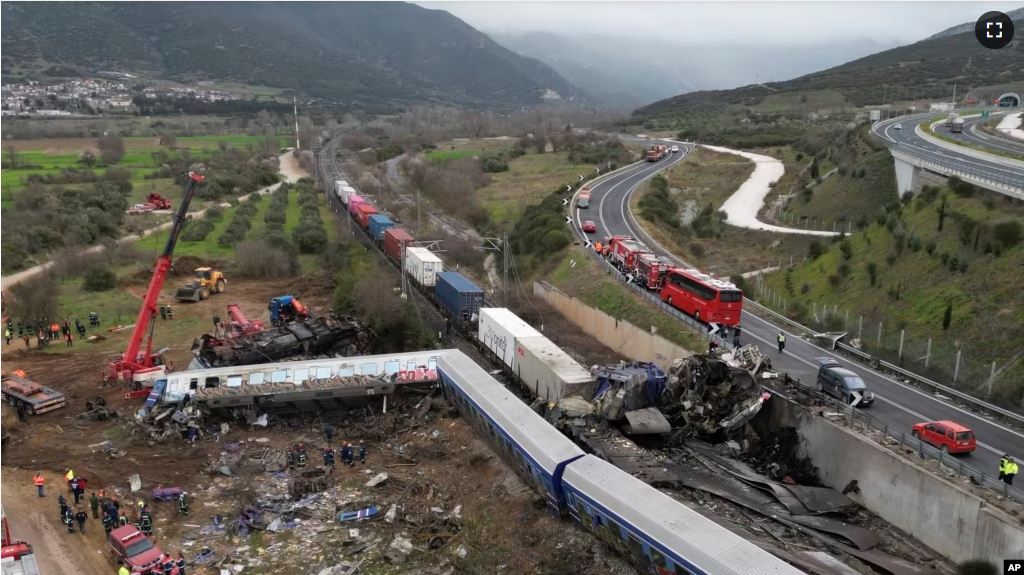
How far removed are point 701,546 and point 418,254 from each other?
34380 mm

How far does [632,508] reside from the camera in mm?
17172

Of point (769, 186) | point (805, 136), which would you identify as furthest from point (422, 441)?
point (805, 136)

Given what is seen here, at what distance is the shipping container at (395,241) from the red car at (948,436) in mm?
34245

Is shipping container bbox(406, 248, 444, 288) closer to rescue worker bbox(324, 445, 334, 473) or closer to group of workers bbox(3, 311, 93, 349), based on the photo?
rescue worker bbox(324, 445, 334, 473)

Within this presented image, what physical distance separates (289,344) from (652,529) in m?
23.9

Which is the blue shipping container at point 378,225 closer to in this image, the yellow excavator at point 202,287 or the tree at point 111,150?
the yellow excavator at point 202,287

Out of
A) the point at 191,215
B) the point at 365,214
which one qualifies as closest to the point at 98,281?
the point at 365,214

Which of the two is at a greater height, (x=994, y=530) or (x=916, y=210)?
(x=916, y=210)

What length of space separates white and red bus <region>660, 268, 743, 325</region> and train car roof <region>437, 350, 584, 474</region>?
1186 centimetres

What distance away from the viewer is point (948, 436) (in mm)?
20875

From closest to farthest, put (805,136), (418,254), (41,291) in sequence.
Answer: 1. (41,291)
2. (418,254)
3. (805,136)

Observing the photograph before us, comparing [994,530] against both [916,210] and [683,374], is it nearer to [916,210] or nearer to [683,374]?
[683,374]

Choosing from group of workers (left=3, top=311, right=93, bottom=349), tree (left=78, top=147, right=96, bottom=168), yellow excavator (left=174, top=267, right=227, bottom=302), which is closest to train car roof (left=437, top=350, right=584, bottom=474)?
group of workers (left=3, top=311, right=93, bottom=349)

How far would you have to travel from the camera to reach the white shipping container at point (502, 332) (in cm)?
3189
